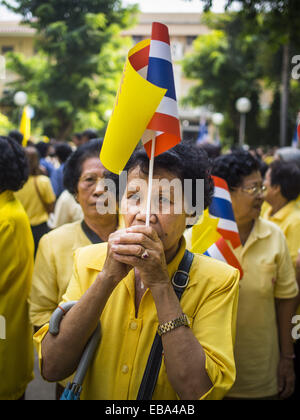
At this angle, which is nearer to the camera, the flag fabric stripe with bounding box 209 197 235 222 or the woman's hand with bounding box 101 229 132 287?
the woman's hand with bounding box 101 229 132 287

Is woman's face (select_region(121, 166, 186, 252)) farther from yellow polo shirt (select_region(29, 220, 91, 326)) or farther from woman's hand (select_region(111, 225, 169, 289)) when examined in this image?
yellow polo shirt (select_region(29, 220, 91, 326))

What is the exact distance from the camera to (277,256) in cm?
258

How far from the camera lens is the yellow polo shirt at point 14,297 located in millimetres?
2297

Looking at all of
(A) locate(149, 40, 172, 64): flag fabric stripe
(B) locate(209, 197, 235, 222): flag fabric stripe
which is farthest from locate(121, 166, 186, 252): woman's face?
(B) locate(209, 197, 235, 222): flag fabric stripe

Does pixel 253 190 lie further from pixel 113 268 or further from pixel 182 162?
pixel 113 268

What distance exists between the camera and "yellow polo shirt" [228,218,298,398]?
8.01 feet

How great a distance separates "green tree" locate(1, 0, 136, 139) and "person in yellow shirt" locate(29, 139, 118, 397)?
763 inches

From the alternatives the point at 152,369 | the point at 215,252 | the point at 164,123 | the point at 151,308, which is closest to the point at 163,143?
the point at 164,123

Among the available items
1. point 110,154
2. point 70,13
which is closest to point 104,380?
point 110,154

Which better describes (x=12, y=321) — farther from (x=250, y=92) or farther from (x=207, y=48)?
(x=207, y=48)

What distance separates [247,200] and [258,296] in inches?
23.1

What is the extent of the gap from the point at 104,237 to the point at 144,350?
3.37 feet

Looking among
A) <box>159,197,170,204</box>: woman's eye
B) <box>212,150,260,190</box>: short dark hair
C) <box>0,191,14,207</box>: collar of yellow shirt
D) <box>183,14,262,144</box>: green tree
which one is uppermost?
<box>183,14,262,144</box>: green tree
